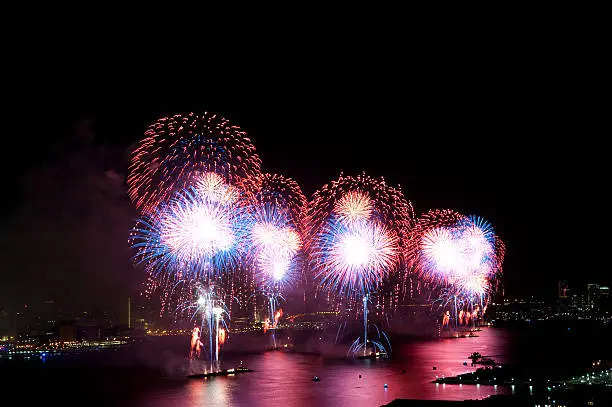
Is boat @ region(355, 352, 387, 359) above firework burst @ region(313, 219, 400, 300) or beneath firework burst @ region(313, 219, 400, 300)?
→ beneath

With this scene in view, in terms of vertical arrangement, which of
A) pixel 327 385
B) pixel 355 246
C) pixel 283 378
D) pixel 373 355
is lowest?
pixel 327 385

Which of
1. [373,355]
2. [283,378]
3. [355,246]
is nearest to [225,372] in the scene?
[283,378]

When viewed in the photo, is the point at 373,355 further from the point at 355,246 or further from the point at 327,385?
the point at 327,385

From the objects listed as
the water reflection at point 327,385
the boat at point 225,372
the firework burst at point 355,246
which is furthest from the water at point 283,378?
the firework burst at point 355,246

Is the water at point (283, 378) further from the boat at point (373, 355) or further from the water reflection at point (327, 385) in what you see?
the boat at point (373, 355)

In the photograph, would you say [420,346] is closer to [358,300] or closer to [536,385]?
[358,300]

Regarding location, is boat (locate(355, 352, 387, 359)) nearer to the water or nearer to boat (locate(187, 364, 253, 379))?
the water

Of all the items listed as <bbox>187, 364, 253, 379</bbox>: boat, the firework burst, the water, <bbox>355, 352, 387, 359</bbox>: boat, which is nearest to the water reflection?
the water
